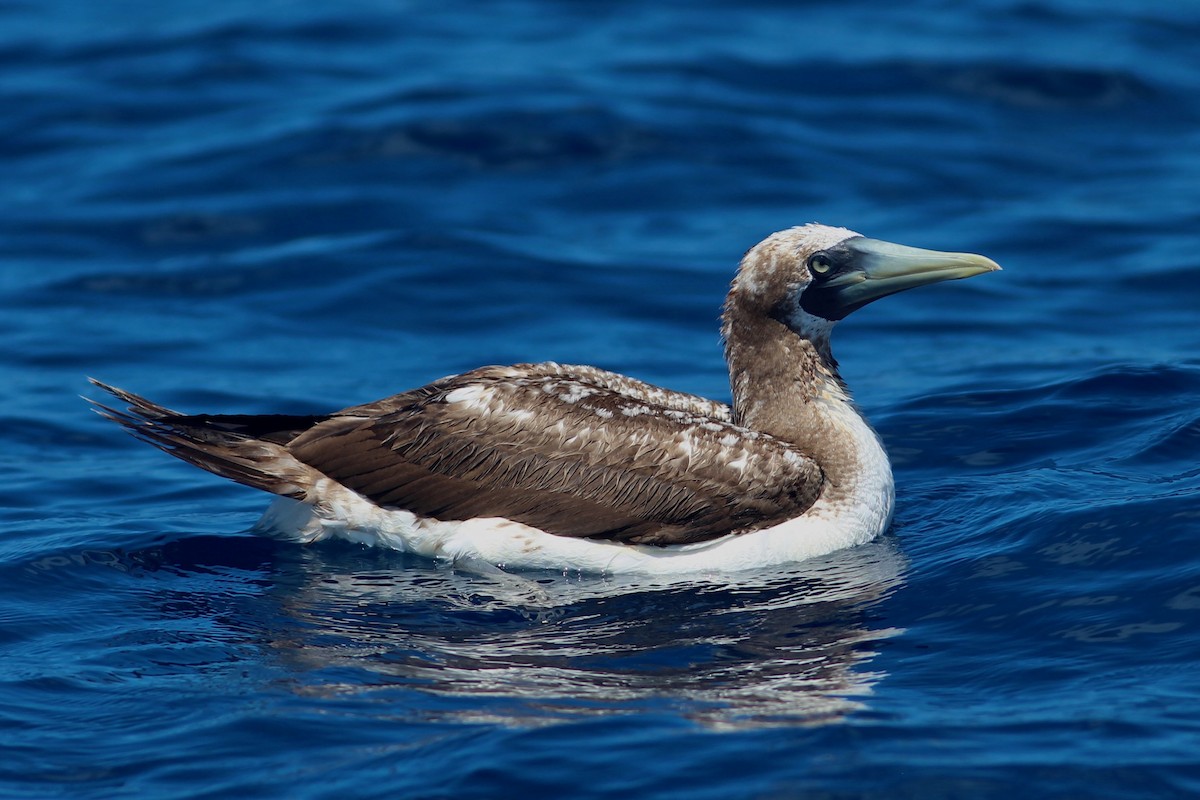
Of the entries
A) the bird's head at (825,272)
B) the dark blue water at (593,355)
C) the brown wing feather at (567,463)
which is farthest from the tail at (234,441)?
the bird's head at (825,272)

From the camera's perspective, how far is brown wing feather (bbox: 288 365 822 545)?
28.7 ft

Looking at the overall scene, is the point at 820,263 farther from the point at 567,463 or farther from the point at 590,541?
the point at 590,541

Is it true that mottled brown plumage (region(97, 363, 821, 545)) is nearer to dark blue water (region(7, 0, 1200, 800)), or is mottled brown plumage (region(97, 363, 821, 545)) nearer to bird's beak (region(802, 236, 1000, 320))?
dark blue water (region(7, 0, 1200, 800))

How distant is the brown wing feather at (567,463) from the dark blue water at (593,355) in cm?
39

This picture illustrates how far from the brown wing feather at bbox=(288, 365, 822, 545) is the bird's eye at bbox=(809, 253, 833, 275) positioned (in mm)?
1030

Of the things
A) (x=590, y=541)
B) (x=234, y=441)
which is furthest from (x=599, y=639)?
(x=234, y=441)

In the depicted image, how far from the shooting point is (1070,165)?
677 inches

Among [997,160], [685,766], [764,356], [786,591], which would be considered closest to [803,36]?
[997,160]

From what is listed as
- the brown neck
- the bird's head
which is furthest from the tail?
the bird's head

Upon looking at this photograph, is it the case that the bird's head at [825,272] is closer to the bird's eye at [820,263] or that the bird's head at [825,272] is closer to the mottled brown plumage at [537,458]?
the bird's eye at [820,263]

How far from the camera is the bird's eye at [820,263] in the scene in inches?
364

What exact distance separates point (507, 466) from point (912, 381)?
477 centimetres

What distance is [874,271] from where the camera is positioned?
362 inches

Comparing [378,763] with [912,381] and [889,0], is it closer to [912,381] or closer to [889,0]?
[912,381]
